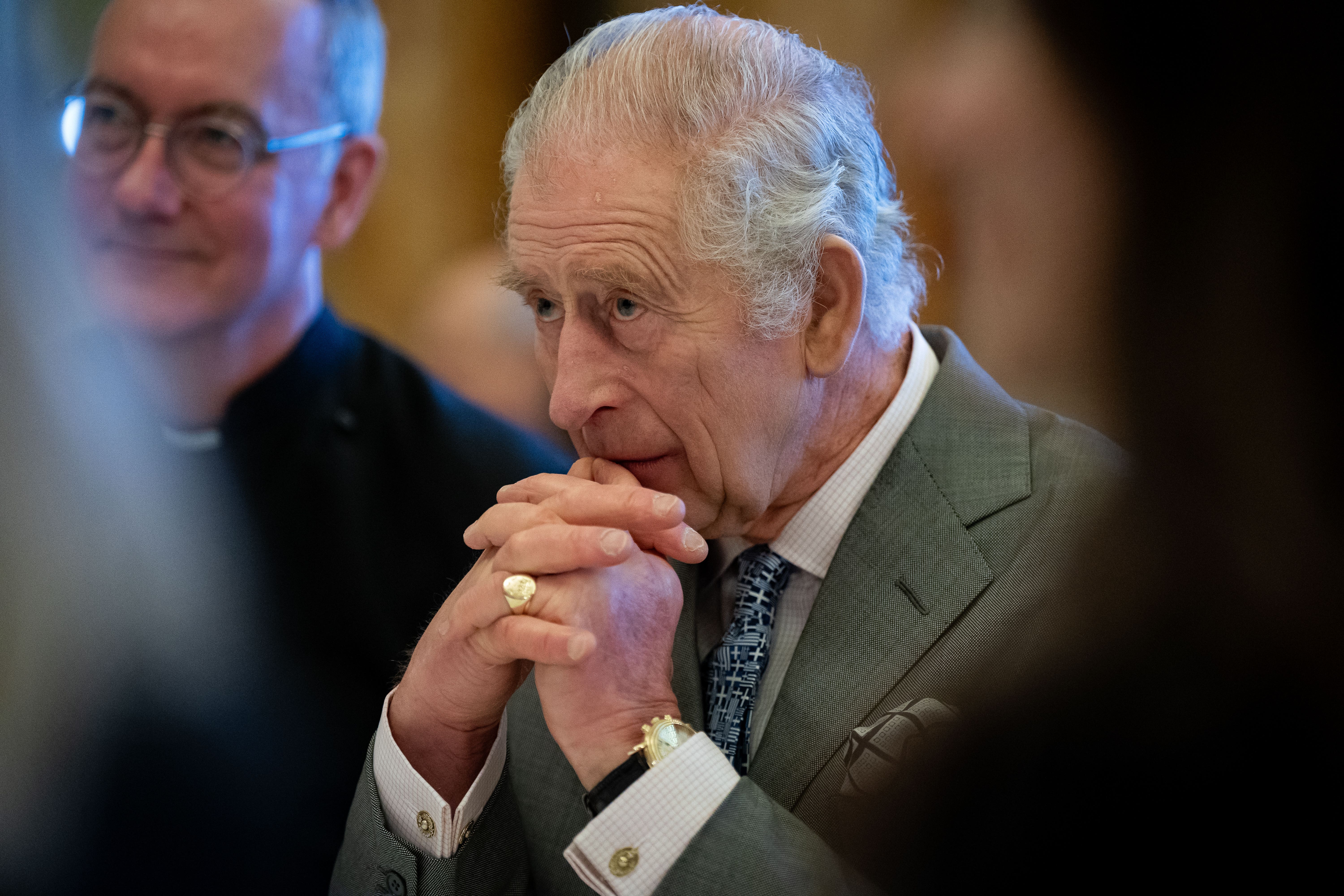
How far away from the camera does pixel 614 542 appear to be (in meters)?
1.21

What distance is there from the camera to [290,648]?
1.71 meters

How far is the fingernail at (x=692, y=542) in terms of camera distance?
129 centimetres

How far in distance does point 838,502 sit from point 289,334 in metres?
0.95

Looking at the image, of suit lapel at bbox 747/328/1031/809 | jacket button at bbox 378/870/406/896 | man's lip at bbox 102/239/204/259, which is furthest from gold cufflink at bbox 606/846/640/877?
man's lip at bbox 102/239/204/259

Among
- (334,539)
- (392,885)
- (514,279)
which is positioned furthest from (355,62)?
(392,885)

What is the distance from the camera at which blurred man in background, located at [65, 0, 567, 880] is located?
1.59m

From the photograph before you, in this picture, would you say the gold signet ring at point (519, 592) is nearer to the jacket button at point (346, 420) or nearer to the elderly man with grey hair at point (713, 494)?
the elderly man with grey hair at point (713, 494)

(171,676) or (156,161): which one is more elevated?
(156,161)

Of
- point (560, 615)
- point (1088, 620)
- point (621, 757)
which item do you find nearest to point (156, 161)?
point (560, 615)

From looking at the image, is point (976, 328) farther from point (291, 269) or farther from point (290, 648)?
point (290, 648)

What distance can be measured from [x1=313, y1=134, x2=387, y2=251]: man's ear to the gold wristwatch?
41.1 inches

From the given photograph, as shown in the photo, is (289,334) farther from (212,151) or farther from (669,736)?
(669,736)

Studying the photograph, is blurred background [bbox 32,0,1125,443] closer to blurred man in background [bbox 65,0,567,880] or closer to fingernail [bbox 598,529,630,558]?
blurred man in background [bbox 65,0,567,880]

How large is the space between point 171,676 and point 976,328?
55.4 inches
